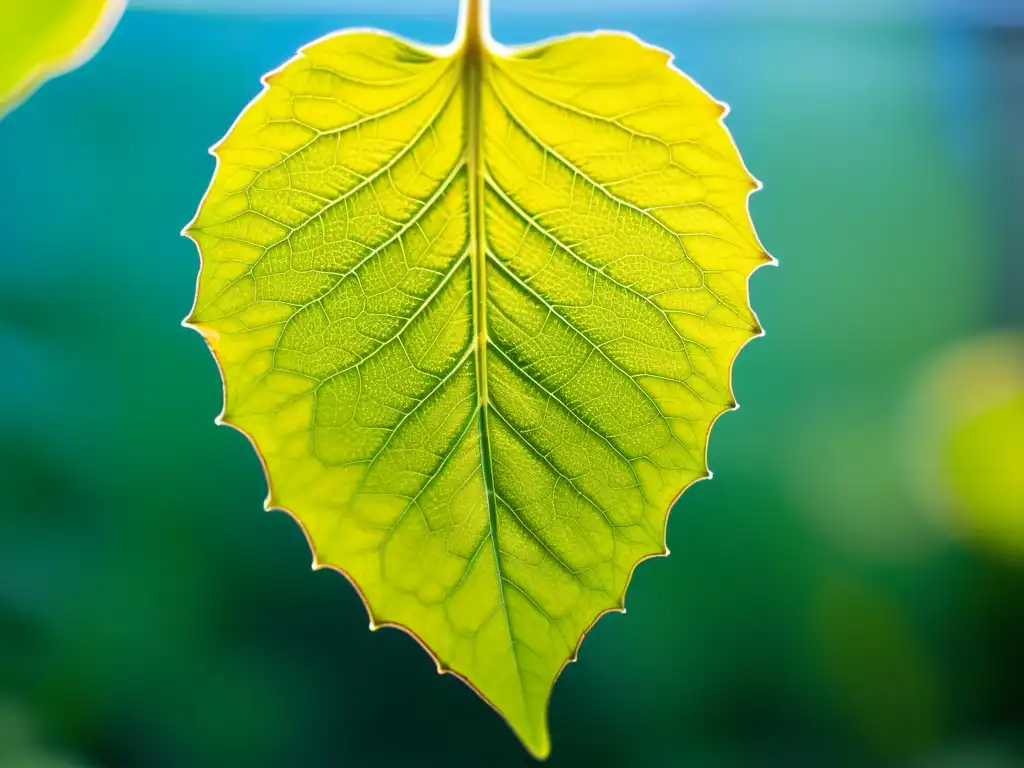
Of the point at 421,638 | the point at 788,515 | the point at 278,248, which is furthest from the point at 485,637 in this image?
the point at 788,515

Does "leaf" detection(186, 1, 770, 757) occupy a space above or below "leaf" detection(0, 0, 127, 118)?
below

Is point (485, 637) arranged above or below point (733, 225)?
below

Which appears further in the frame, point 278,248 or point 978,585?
point 978,585

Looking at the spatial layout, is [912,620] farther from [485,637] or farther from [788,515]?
[485,637]

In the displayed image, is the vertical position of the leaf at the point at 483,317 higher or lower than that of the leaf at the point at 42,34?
lower
